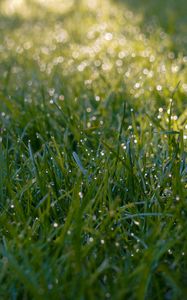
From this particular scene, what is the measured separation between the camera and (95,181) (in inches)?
66.1

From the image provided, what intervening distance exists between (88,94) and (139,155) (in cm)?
88

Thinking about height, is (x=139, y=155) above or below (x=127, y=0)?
below

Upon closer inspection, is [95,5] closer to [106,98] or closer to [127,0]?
[127,0]

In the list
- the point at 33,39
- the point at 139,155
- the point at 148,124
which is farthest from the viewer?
the point at 33,39

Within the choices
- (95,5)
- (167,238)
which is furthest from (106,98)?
(95,5)

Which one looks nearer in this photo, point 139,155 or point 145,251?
point 145,251

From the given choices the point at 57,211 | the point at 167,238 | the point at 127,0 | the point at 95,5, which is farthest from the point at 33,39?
the point at 167,238

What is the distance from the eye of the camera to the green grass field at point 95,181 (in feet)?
4.33

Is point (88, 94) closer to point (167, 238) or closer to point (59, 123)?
point (59, 123)

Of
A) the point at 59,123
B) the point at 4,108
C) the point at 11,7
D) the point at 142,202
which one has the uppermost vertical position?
the point at 11,7

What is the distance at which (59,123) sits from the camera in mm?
2439

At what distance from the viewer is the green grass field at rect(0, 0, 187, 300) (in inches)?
52.0

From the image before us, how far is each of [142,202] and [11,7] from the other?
5.83m

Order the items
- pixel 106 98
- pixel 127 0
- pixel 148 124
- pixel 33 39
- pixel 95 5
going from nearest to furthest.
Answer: pixel 148 124, pixel 106 98, pixel 33 39, pixel 95 5, pixel 127 0
